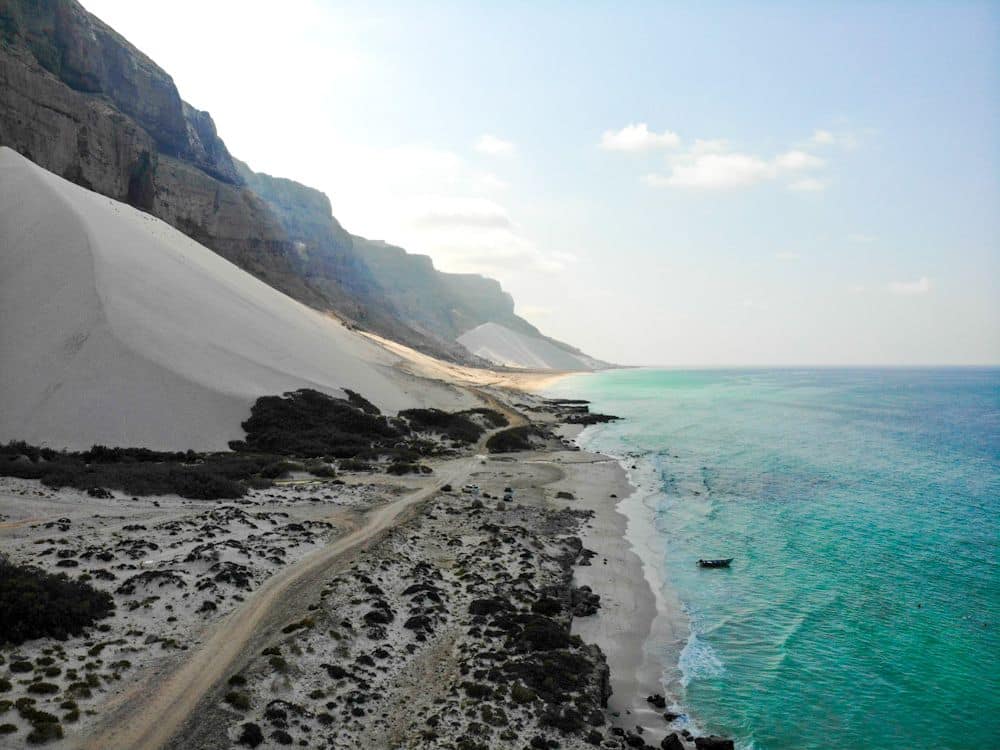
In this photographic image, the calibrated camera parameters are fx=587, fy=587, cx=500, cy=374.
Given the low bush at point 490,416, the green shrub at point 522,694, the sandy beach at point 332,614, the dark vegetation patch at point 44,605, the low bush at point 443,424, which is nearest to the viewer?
the sandy beach at point 332,614

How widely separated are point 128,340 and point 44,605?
33.1 m

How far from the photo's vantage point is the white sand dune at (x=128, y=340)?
36531mm

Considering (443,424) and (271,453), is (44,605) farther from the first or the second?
(443,424)

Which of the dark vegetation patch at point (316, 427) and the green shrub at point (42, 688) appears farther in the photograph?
the dark vegetation patch at point (316, 427)

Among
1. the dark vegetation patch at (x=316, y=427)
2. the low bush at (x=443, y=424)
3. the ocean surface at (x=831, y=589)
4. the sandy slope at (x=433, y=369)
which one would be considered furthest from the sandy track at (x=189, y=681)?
the sandy slope at (x=433, y=369)

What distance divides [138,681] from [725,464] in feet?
153

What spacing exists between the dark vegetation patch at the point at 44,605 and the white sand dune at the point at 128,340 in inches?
895

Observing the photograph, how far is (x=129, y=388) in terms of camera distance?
38281mm

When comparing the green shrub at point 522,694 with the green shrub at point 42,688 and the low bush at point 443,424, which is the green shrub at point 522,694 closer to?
the green shrub at point 42,688

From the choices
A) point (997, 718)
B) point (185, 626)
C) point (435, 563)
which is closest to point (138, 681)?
point (185, 626)

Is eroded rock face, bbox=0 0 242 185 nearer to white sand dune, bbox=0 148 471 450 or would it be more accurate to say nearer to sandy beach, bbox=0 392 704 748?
white sand dune, bbox=0 148 471 450

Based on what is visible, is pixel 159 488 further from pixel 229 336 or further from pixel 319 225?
pixel 319 225

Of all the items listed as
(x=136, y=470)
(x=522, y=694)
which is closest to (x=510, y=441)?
(x=136, y=470)

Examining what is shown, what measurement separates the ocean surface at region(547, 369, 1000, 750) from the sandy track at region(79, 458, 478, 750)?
11101 millimetres
